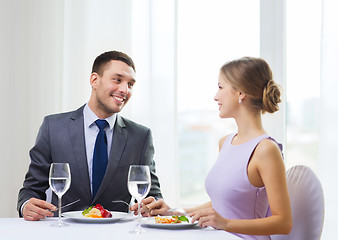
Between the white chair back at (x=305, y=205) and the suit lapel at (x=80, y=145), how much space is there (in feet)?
3.16

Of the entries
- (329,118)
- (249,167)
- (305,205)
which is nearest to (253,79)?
(249,167)

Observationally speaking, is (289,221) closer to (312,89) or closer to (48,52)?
(312,89)

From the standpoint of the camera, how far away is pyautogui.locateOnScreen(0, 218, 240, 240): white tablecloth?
A: 1.44 metres

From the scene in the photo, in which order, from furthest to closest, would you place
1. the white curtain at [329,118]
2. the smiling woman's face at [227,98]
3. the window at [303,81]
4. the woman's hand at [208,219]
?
the window at [303,81]
the white curtain at [329,118]
the smiling woman's face at [227,98]
the woman's hand at [208,219]

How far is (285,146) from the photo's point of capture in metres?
3.20

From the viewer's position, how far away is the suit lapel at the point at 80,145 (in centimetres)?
233

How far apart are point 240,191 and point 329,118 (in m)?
1.19

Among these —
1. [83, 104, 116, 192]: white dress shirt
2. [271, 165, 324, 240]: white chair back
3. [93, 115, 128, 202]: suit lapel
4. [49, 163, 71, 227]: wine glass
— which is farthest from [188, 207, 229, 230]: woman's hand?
[83, 104, 116, 192]: white dress shirt

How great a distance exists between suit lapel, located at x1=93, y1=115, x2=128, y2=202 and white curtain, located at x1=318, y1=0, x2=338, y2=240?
122cm

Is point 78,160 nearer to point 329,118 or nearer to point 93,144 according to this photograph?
point 93,144

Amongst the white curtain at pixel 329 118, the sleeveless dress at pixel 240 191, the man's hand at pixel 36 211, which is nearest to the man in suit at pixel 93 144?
the man's hand at pixel 36 211

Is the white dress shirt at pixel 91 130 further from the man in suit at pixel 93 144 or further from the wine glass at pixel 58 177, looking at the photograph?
the wine glass at pixel 58 177

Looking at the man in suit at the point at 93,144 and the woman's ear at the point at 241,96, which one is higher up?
the woman's ear at the point at 241,96

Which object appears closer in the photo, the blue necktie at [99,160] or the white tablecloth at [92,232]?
the white tablecloth at [92,232]
